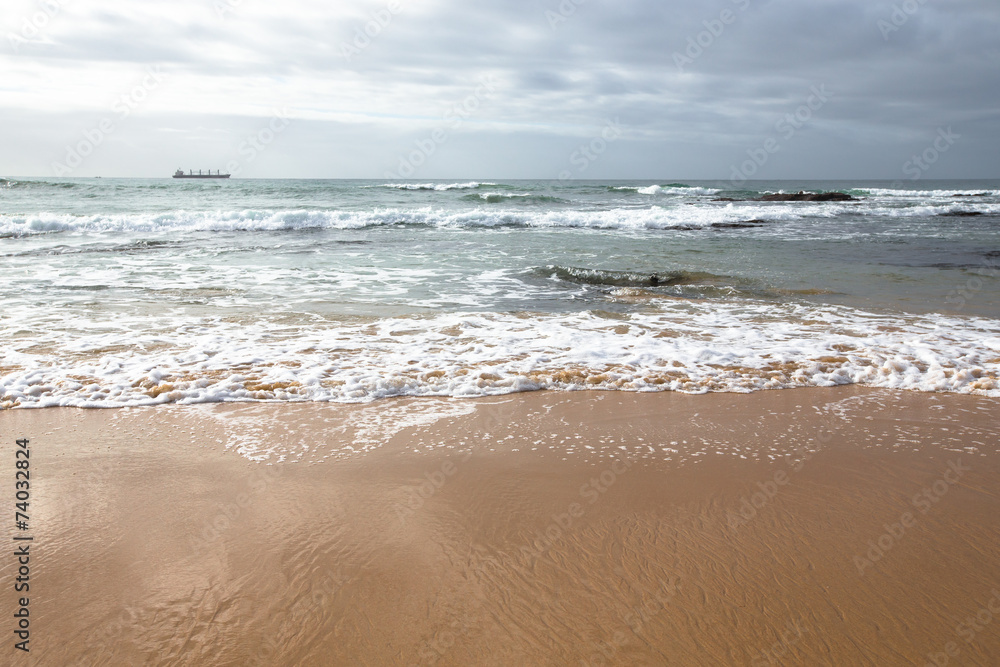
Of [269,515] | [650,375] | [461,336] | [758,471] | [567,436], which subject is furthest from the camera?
[461,336]

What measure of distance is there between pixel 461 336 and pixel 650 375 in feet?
6.51

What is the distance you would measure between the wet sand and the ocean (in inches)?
25.8

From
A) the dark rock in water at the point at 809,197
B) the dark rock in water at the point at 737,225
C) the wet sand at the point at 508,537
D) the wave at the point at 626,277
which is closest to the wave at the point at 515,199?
the dark rock in water at the point at 737,225

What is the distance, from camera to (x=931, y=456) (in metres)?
3.47

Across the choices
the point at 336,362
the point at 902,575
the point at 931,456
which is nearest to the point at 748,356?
the point at 931,456

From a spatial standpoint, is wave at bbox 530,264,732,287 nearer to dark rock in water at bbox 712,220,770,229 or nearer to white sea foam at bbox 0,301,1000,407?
white sea foam at bbox 0,301,1000,407

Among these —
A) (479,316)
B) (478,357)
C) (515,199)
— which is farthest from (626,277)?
(515,199)

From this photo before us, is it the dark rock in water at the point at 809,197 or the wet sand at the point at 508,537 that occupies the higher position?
the dark rock in water at the point at 809,197

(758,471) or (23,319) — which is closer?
(758,471)

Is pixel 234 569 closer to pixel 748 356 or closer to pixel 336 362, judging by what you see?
pixel 336 362

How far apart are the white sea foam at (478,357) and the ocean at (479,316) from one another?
0.02 m

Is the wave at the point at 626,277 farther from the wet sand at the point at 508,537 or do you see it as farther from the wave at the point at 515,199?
the wave at the point at 515,199

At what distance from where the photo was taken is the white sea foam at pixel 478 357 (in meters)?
4.50

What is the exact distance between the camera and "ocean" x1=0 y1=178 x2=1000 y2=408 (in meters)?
4.72
